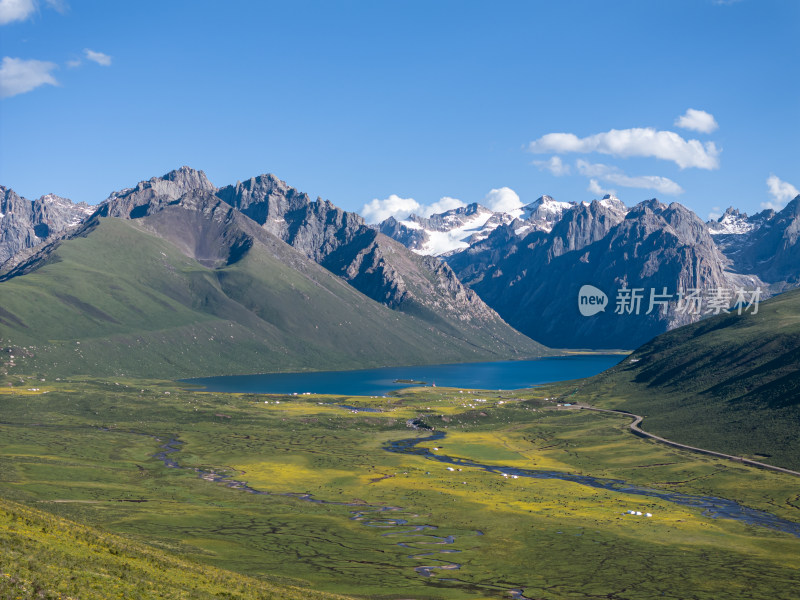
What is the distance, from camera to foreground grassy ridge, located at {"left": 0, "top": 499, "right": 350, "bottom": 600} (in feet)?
221

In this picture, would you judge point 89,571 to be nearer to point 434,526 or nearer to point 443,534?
point 443,534

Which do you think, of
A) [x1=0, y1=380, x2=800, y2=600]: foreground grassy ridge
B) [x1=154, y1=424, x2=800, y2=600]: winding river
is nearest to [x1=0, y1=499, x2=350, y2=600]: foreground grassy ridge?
[x1=0, y1=380, x2=800, y2=600]: foreground grassy ridge

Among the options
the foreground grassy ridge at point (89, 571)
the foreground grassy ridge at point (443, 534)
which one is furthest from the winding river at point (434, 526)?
the foreground grassy ridge at point (89, 571)

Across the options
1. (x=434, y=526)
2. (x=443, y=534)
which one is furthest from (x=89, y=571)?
(x=434, y=526)

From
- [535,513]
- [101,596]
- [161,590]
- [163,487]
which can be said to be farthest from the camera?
[163,487]

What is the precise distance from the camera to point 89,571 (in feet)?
244

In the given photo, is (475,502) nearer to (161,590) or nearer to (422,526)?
(422,526)

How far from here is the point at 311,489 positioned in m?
190

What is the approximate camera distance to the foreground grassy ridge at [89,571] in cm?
6738

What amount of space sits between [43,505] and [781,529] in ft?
484

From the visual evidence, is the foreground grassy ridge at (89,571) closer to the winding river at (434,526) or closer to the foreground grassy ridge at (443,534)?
the foreground grassy ridge at (443,534)

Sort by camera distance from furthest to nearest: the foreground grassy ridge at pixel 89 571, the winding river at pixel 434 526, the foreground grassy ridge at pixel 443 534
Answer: the winding river at pixel 434 526
the foreground grassy ridge at pixel 443 534
the foreground grassy ridge at pixel 89 571

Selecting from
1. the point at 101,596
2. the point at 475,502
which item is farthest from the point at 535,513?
the point at 101,596

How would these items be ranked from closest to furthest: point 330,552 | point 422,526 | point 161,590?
1. point 161,590
2. point 330,552
3. point 422,526
